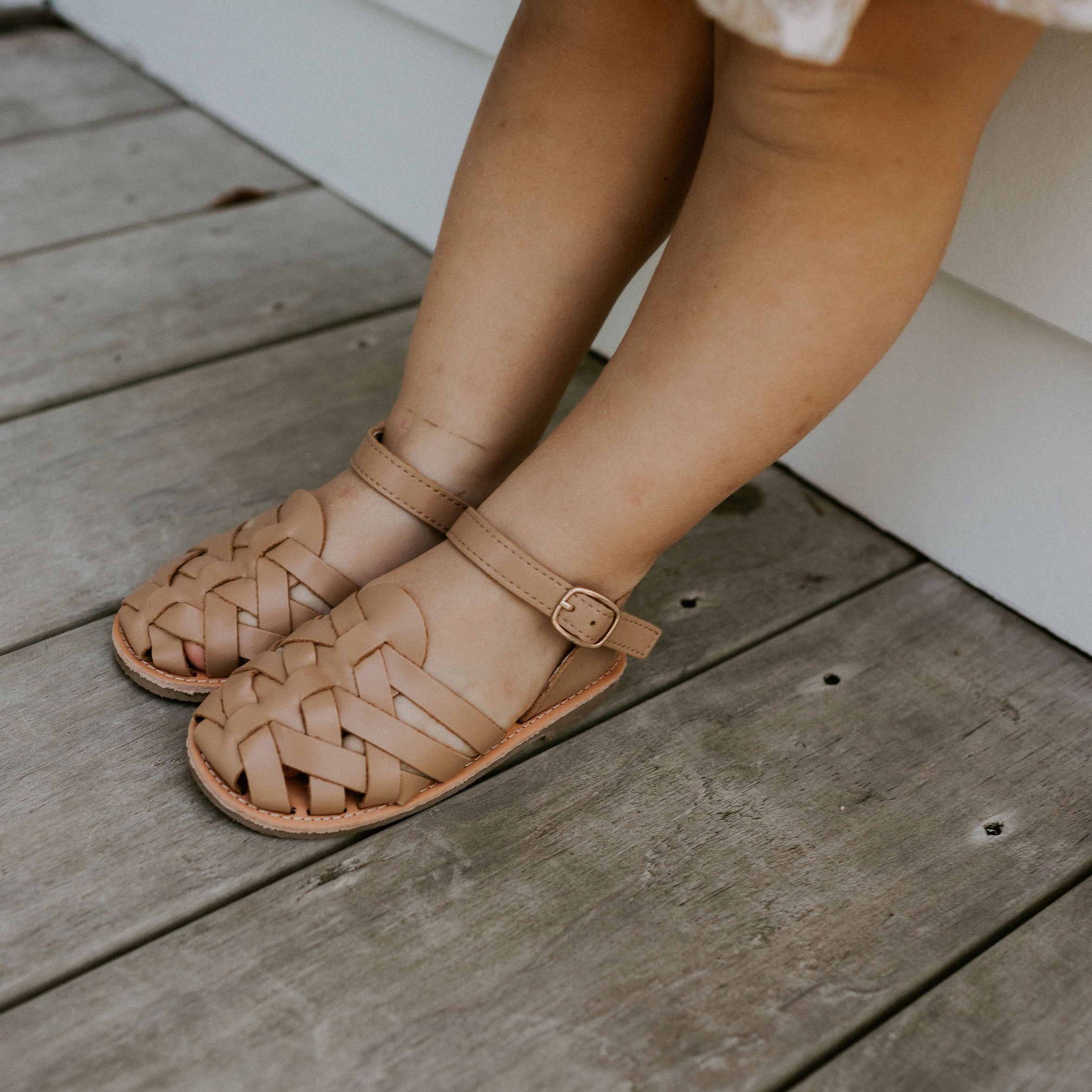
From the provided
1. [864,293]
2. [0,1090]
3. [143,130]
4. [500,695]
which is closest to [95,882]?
[0,1090]

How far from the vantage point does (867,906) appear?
64cm

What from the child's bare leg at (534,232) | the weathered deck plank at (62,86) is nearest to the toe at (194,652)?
the child's bare leg at (534,232)

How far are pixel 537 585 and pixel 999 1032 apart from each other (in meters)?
0.33

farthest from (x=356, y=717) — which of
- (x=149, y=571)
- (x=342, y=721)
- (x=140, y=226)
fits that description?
(x=140, y=226)

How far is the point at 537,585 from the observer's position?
2.08ft

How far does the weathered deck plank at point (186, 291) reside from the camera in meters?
1.02

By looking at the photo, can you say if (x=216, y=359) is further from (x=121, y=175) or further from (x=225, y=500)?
(x=121, y=175)

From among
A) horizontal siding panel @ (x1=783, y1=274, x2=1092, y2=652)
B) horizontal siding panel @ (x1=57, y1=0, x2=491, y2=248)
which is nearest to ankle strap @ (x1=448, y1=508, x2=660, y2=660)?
horizontal siding panel @ (x1=783, y1=274, x2=1092, y2=652)

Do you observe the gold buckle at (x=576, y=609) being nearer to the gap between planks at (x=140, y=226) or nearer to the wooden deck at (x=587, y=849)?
the wooden deck at (x=587, y=849)

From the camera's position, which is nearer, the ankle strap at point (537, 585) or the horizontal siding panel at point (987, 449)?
the ankle strap at point (537, 585)

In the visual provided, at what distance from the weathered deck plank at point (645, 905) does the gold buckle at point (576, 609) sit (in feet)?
0.31

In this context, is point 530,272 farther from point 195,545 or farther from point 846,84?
point 195,545

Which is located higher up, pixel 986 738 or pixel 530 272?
pixel 530 272

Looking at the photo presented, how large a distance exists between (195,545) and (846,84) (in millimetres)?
547
